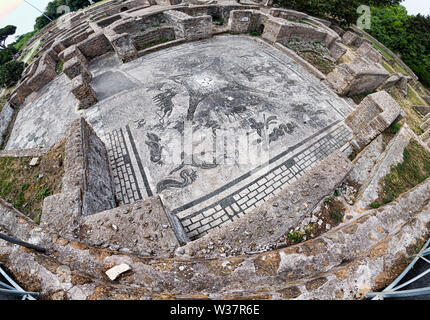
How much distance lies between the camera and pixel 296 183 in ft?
13.7

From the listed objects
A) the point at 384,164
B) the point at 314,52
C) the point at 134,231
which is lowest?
the point at 134,231

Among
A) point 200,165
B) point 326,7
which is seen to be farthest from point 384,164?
point 326,7

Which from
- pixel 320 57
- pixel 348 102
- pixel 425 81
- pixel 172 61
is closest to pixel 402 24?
pixel 425 81

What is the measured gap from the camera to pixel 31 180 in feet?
15.5

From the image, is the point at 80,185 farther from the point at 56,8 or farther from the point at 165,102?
the point at 56,8

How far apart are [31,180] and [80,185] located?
6.47 ft

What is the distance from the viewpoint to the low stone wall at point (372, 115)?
5535mm

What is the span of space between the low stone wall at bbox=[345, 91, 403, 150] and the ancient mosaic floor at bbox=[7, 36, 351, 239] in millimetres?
587

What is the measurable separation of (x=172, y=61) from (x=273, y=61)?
5.19 meters

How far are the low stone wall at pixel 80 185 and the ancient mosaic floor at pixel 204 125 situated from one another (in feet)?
1.94

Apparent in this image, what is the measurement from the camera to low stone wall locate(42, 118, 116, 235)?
11.3 ft

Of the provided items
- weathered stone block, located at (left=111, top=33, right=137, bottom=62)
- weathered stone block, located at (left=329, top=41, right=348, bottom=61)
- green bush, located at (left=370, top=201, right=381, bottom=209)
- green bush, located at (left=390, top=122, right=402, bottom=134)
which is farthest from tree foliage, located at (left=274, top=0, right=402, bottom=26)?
green bush, located at (left=370, top=201, right=381, bottom=209)

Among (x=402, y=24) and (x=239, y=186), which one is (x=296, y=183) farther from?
(x=402, y=24)

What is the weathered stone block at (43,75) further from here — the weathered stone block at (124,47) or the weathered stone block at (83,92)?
the weathered stone block at (83,92)
